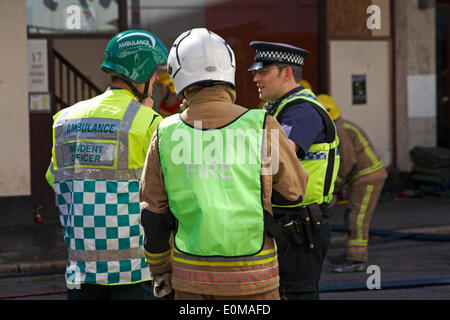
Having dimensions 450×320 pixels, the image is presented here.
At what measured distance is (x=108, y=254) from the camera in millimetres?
3691

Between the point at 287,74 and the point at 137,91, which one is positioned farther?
the point at 287,74

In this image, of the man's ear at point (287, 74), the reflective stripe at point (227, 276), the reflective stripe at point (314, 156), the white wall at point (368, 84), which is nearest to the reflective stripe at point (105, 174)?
the reflective stripe at point (227, 276)

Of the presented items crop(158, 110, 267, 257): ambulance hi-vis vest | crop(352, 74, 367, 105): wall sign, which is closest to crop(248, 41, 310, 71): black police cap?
crop(158, 110, 267, 257): ambulance hi-vis vest

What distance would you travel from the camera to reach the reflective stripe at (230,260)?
307 centimetres

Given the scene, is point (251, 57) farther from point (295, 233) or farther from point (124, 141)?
point (124, 141)

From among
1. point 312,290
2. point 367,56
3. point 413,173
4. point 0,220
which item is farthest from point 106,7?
point 312,290

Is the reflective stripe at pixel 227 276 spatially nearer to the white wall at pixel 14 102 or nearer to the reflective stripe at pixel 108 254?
the reflective stripe at pixel 108 254

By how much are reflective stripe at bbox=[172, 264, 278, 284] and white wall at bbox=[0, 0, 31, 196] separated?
8402 mm

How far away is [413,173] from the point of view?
13.5 meters

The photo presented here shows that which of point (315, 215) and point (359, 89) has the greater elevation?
point (359, 89)

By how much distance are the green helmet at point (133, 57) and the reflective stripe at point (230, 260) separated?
3.58 feet

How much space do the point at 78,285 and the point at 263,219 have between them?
1.12m

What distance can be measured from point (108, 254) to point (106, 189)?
1.02 feet

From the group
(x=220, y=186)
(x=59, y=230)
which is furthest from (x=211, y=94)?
(x=59, y=230)
